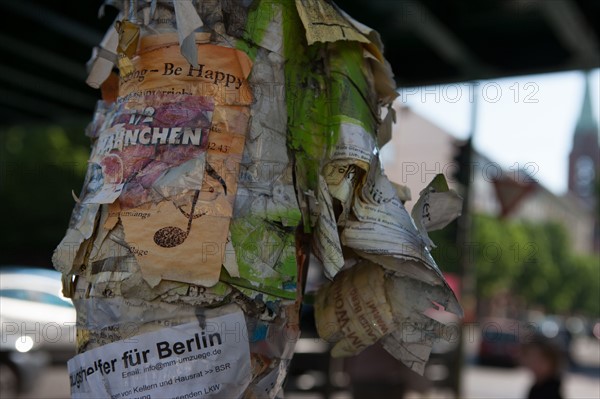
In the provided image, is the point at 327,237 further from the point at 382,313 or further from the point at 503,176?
the point at 503,176

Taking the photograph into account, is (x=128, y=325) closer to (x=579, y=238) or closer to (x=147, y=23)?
(x=147, y=23)

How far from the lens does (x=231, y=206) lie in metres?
1.81

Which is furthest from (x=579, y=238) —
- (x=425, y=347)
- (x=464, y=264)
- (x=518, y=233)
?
(x=425, y=347)

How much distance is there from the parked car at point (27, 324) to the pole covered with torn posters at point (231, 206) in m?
6.76

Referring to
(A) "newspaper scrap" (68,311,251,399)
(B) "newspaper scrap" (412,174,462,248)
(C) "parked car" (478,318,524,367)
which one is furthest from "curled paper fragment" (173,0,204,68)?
(C) "parked car" (478,318,524,367)

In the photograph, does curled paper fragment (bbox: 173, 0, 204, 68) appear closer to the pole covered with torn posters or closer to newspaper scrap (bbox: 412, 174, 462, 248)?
the pole covered with torn posters

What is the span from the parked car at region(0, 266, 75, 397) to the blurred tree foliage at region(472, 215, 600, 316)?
40483 millimetres

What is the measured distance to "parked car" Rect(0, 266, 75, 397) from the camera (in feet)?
30.2

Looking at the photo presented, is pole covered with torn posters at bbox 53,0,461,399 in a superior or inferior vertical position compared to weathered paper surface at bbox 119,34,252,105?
inferior

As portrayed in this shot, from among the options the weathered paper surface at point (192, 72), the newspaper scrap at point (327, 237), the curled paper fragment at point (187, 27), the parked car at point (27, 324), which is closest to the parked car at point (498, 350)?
the parked car at point (27, 324)

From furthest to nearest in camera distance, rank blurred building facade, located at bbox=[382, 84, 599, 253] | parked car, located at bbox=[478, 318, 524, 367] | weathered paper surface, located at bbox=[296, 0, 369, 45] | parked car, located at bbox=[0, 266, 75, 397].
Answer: parked car, located at bbox=[478, 318, 524, 367] → parked car, located at bbox=[0, 266, 75, 397] → blurred building facade, located at bbox=[382, 84, 599, 253] → weathered paper surface, located at bbox=[296, 0, 369, 45]

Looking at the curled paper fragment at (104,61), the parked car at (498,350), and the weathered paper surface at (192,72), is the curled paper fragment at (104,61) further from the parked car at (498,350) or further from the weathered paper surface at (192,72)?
the parked car at (498,350)

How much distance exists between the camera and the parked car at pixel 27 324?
9.20m

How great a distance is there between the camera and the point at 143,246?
1762 mm
